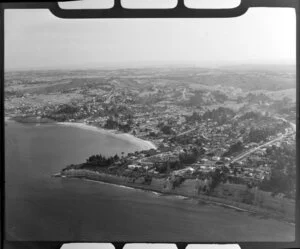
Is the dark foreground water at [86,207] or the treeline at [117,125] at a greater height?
the treeline at [117,125]

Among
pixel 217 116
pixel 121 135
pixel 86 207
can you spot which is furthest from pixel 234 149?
pixel 86 207

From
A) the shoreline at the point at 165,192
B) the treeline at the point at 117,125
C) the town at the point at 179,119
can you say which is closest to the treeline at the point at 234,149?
the town at the point at 179,119

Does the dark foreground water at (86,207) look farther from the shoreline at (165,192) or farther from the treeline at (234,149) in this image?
the treeline at (234,149)

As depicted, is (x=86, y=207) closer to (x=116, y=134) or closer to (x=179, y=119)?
(x=116, y=134)

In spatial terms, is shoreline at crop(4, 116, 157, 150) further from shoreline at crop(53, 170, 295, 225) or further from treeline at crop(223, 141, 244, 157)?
treeline at crop(223, 141, 244, 157)

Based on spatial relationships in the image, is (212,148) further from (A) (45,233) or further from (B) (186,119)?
(A) (45,233)

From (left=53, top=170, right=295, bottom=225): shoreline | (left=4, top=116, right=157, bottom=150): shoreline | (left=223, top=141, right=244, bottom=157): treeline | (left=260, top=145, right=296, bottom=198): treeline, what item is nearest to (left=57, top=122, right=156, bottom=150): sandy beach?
(left=4, top=116, right=157, bottom=150): shoreline

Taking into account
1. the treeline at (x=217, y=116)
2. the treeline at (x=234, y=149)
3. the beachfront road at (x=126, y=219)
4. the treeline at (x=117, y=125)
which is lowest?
the beachfront road at (x=126, y=219)

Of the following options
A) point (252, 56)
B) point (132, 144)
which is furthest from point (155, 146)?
point (252, 56)
